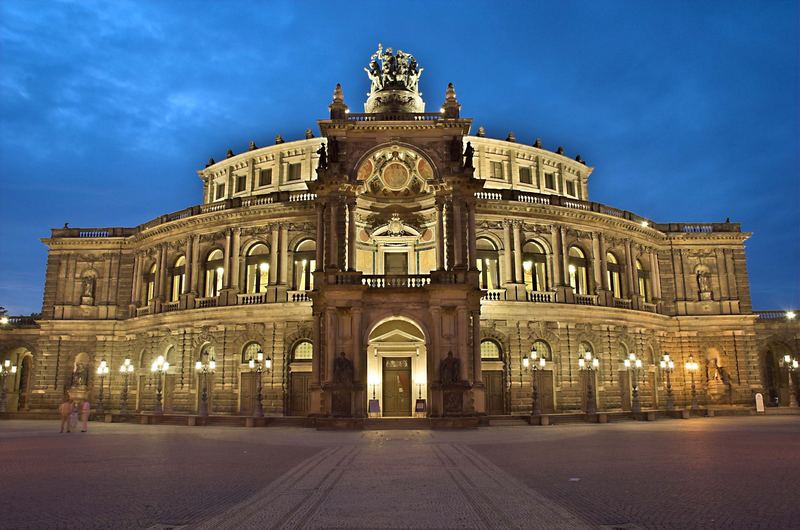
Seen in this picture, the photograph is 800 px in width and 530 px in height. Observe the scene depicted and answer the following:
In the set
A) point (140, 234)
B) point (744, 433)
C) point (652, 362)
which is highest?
point (140, 234)

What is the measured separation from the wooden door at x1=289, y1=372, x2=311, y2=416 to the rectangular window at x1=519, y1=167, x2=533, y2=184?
25.6m

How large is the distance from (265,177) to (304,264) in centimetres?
1379

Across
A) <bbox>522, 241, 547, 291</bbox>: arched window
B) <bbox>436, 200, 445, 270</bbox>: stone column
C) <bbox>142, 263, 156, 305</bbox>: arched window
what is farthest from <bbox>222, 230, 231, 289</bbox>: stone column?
<bbox>522, 241, 547, 291</bbox>: arched window

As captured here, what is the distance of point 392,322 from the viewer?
1583 inches

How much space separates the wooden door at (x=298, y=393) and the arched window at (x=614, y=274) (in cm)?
2434

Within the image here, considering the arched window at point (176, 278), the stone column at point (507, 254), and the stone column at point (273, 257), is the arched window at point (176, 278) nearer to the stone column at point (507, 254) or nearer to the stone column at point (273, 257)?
the stone column at point (273, 257)

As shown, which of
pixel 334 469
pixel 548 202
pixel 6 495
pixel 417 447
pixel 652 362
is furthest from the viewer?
pixel 652 362

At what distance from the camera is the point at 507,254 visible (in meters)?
43.9

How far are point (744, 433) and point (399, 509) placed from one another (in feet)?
72.4

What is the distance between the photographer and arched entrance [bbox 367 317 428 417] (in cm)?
4006

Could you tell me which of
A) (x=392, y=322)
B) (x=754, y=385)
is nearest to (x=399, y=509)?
(x=392, y=322)

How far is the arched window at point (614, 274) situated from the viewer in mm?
48562

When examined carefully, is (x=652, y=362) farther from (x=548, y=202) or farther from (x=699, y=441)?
Answer: (x=699, y=441)

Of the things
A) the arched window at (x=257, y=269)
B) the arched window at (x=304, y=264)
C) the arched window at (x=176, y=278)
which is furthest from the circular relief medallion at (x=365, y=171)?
the arched window at (x=176, y=278)
